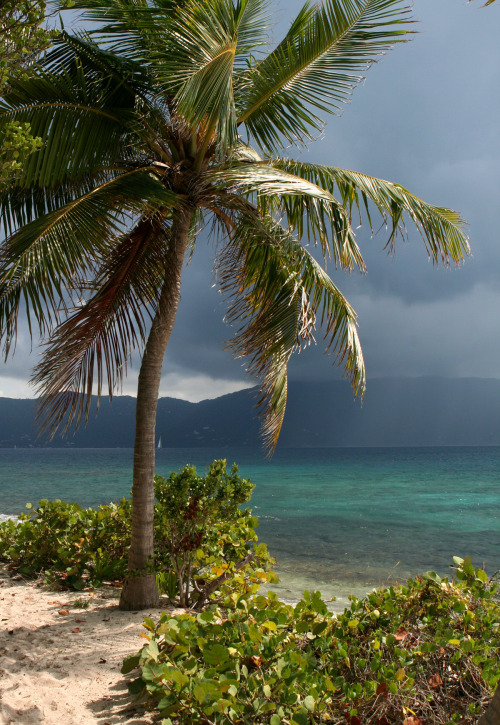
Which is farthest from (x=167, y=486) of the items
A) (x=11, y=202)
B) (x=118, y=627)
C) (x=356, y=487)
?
(x=356, y=487)

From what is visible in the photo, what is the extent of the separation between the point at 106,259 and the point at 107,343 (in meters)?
0.86

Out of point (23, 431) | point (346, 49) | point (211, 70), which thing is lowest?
point (23, 431)

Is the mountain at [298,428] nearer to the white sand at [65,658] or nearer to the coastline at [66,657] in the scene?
the coastline at [66,657]

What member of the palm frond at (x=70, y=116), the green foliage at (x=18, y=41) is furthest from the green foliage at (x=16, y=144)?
the palm frond at (x=70, y=116)

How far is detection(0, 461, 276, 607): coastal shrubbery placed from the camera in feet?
18.6

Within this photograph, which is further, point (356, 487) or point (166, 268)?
point (356, 487)

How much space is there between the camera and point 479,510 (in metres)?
25.6

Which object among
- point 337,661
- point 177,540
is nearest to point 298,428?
point 177,540

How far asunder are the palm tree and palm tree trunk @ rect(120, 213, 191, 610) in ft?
0.05

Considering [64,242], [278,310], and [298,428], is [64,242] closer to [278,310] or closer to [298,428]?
[278,310]

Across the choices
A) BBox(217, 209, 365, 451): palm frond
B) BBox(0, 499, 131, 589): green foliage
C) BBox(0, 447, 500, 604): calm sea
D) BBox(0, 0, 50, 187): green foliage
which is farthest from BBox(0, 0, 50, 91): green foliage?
BBox(0, 499, 131, 589): green foliage

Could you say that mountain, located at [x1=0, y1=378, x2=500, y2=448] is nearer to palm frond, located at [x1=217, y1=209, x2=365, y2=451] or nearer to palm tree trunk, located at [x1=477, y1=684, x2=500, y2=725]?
palm frond, located at [x1=217, y1=209, x2=365, y2=451]

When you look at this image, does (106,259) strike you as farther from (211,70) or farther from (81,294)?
(211,70)

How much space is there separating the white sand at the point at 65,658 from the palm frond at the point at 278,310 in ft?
9.00
